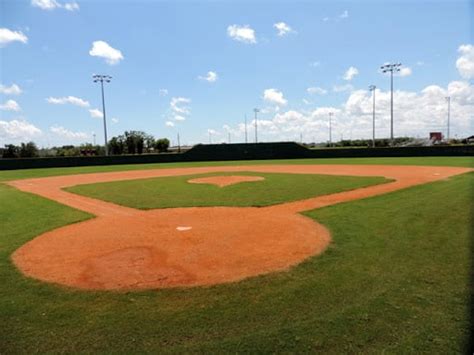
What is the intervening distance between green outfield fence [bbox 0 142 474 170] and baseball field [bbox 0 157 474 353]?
3115 centimetres

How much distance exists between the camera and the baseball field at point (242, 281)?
3320mm

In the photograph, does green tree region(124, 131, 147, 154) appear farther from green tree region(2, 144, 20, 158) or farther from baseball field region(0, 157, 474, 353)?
baseball field region(0, 157, 474, 353)

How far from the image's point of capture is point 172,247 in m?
6.37

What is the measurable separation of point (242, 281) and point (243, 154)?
40.0 meters

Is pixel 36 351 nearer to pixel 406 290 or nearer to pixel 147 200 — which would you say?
pixel 406 290

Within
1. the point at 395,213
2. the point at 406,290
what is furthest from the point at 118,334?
the point at 395,213

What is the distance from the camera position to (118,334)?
345cm

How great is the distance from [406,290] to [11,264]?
6.03 metres

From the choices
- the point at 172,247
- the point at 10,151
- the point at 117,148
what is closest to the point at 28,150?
the point at 10,151

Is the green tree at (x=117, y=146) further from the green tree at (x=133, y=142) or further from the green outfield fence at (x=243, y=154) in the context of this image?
the green outfield fence at (x=243, y=154)

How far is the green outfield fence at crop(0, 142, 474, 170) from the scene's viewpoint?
120 feet

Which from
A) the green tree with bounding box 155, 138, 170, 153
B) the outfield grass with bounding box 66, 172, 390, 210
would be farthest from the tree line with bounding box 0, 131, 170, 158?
the outfield grass with bounding box 66, 172, 390, 210

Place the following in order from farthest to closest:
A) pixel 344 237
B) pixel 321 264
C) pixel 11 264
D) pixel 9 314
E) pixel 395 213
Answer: pixel 395 213, pixel 344 237, pixel 11 264, pixel 321 264, pixel 9 314

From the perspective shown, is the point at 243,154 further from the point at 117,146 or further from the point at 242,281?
the point at 242,281
